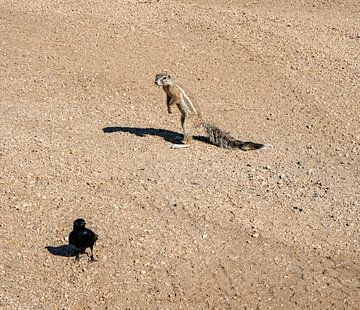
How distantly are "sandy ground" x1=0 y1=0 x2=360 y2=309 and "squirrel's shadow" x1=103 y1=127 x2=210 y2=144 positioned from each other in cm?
6

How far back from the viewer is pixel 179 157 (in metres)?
12.6

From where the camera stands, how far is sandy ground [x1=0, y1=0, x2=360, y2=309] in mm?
9586

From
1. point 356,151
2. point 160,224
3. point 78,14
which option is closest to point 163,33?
point 78,14

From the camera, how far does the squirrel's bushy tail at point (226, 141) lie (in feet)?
41.7


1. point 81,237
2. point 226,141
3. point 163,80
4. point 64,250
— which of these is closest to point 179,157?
point 226,141

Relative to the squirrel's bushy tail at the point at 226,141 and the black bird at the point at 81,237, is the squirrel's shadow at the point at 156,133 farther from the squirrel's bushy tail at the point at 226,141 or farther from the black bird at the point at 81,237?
the black bird at the point at 81,237

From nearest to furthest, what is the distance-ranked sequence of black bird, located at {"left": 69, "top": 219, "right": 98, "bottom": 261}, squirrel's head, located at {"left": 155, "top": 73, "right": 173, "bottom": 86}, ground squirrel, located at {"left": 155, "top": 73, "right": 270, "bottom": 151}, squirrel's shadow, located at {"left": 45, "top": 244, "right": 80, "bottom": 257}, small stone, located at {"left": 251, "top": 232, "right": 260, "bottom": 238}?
black bird, located at {"left": 69, "top": 219, "right": 98, "bottom": 261} → squirrel's shadow, located at {"left": 45, "top": 244, "right": 80, "bottom": 257} → small stone, located at {"left": 251, "top": 232, "right": 260, "bottom": 238} → squirrel's head, located at {"left": 155, "top": 73, "right": 173, "bottom": 86} → ground squirrel, located at {"left": 155, "top": 73, "right": 270, "bottom": 151}

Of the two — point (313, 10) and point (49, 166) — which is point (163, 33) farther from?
point (49, 166)

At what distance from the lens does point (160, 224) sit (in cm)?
1068

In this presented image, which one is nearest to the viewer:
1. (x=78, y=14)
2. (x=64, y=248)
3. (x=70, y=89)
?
(x=64, y=248)

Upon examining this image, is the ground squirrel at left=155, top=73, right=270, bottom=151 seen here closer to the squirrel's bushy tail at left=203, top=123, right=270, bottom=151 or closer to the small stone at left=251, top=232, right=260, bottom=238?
the squirrel's bushy tail at left=203, top=123, right=270, bottom=151

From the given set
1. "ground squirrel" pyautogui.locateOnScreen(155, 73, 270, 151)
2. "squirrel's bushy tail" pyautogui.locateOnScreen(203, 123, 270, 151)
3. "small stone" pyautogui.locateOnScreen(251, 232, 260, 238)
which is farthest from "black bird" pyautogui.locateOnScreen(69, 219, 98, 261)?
"squirrel's bushy tail" pyautogui.locateOnScreen(203, 123, 270, 151)

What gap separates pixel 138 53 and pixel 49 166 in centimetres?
524

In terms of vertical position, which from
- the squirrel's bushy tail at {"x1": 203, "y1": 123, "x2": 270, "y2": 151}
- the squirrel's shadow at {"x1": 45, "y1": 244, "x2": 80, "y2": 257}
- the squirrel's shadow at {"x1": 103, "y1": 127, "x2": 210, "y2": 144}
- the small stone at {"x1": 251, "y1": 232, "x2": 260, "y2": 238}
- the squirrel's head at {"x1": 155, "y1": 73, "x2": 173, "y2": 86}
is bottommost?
the squirrel's shadow at {"x1": 45, "y1": 244, "x2": 80, "y2": 257}
